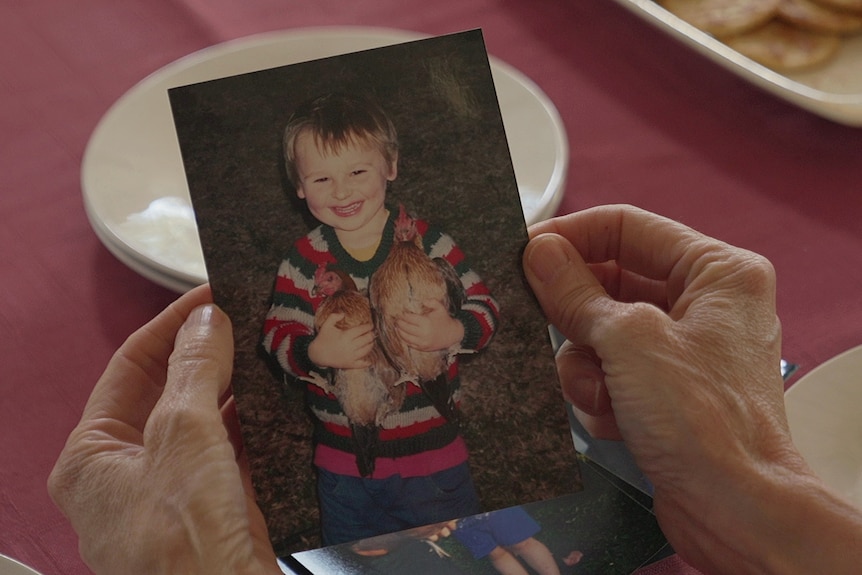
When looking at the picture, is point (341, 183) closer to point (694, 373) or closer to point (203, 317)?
point (203, 317)

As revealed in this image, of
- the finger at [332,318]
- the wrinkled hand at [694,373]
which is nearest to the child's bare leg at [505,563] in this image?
the wrinkled hand at [694,373]

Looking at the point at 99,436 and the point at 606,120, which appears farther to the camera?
the point at 606,120

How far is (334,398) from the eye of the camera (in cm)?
64

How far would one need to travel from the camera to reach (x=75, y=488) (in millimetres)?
626

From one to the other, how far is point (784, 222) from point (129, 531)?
2.37 ft

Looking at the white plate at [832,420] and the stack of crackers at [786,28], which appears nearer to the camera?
the white plate at [832,420]

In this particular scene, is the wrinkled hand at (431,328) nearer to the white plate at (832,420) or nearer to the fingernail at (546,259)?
the fingernail at (546,259)

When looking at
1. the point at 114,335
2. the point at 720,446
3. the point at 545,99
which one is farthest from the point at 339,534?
the point at 545,99

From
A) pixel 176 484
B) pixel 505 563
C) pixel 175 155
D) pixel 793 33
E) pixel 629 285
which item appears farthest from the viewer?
pixel 793 33

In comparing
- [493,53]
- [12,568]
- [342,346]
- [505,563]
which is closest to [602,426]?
[505,563]

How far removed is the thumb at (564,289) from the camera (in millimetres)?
665

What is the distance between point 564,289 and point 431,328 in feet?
0.35

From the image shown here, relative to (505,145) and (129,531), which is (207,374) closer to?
(129,531)

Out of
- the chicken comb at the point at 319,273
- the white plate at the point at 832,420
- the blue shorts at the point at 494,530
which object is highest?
the chicken comb at the point at 319,273
